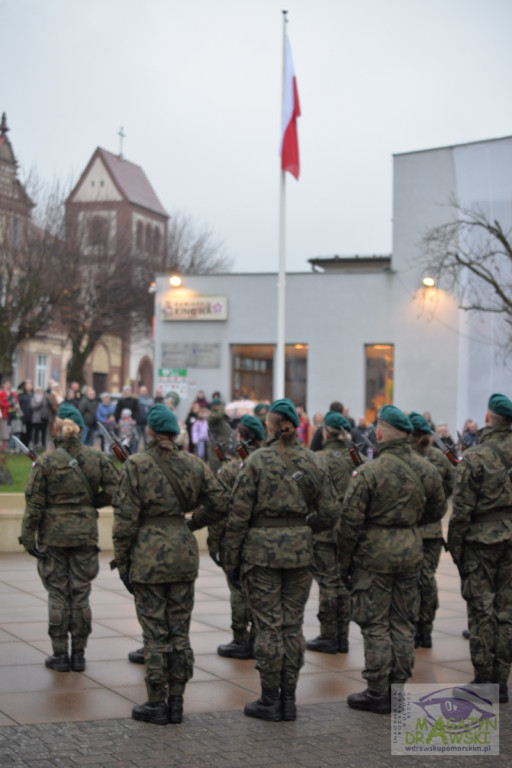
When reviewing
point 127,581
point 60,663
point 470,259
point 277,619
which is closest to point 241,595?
point 60,663

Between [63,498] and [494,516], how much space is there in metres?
3.31

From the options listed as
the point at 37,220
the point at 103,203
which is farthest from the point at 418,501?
the point at 103,203

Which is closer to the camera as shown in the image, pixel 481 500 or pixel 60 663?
pixel 481 500

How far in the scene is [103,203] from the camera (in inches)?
2168

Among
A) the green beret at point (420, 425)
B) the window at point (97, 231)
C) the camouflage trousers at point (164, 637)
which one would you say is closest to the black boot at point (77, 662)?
the camouflage trousers at point (164, 637)

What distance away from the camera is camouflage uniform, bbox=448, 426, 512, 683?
7473mm

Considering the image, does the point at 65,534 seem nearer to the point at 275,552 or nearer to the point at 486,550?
the point at 275,552

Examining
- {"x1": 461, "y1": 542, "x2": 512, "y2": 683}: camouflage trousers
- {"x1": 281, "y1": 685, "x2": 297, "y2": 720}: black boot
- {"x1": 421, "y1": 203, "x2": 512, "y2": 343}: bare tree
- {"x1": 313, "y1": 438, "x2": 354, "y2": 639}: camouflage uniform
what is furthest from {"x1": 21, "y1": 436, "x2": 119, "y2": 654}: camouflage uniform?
{"x1": 421, "y1": 203, "x2": 512, "y2": 343}: bare tree

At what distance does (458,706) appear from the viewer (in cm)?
714

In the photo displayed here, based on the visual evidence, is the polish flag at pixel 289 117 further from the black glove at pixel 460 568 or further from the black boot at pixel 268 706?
the black boot at pixel 268 706

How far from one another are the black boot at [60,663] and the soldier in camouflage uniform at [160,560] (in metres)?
1.37

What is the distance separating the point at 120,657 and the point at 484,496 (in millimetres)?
3233

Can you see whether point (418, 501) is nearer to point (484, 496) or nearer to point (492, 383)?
point (484, 496)

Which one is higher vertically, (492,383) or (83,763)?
(492,383)
